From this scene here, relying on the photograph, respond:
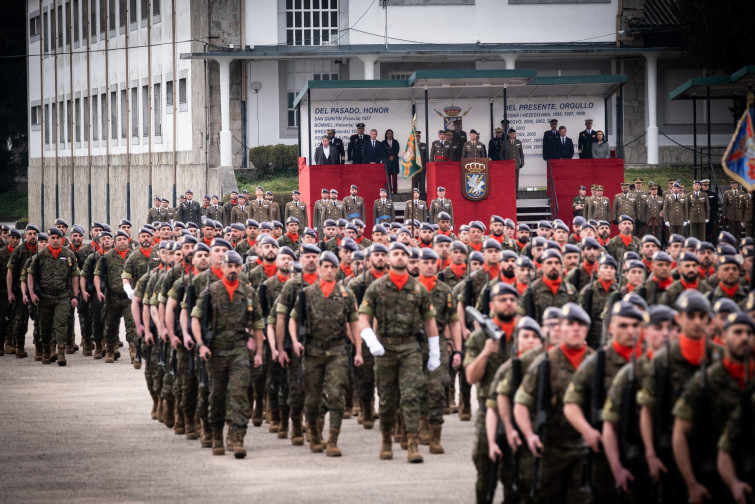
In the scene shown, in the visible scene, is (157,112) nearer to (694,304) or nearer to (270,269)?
(270,269)

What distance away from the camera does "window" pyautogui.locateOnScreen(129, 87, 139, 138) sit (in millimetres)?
49906

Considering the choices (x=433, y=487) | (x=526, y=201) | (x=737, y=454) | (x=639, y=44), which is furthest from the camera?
(x=639, y=44)

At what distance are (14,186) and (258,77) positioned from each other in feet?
92.3

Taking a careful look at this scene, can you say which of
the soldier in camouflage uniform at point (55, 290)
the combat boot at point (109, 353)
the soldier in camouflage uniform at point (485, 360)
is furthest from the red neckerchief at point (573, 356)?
the soldier in camouflage uniform at point (55, 290)

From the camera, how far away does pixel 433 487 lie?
11.6m

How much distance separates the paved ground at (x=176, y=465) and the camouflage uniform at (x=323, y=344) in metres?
0.66

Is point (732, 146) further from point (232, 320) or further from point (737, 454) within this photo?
point (737, 454)

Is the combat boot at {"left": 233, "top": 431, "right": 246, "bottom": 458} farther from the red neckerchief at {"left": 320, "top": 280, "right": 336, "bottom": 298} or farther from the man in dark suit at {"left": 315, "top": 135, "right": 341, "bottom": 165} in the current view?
the man in dark suit at {"left": 315, "top": 135, "right": 341, "bottom": 165}

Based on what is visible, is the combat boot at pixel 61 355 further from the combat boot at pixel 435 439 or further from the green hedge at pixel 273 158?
the green hedge at pixel 273 158

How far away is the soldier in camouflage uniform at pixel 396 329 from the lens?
506 inches

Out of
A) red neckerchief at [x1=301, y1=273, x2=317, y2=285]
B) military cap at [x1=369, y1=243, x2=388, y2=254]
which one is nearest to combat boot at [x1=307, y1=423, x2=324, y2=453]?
red neckerchief at [x1=301, y1=273, x2=317, y2=285]

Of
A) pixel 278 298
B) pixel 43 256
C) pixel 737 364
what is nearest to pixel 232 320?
pixel 278 298

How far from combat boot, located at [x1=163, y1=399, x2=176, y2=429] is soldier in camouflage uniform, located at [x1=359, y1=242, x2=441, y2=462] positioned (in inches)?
132

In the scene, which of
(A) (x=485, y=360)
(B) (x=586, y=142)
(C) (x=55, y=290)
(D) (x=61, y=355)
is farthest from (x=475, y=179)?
(A) (x=485, y=360)
